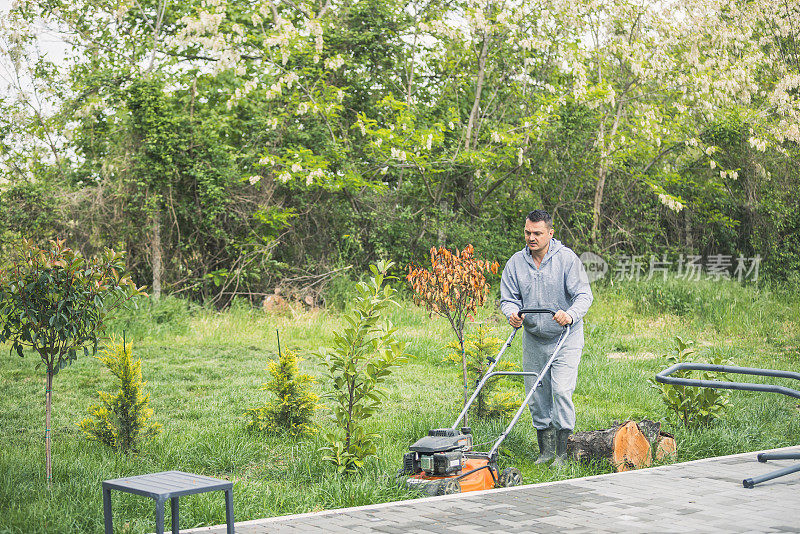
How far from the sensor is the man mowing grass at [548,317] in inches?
282

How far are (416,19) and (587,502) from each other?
16.8 meters

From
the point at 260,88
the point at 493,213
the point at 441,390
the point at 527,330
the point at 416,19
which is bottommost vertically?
the point at 441,390

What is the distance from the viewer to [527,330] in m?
7.48

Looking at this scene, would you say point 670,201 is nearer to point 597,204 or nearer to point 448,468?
point 597,204

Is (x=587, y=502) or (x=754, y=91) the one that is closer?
(x=587, y=502)

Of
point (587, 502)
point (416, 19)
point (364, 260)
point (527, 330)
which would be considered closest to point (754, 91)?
point (416, 19)

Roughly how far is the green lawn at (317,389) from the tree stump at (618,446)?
0.16 m

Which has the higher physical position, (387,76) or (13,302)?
(387,76)

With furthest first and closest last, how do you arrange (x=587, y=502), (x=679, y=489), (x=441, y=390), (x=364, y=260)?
(x=364, y=260) < (x=441, y=390) < (x=679, y=489) < (x=587, y=502)

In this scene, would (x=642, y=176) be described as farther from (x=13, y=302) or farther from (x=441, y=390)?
(x=13, y=302)

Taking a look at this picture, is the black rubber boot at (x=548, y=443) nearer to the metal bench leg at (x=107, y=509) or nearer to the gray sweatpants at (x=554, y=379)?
the gray sweatpants at (x=554, y=379)

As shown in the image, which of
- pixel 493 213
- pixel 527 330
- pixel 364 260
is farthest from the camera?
pixel 493 213

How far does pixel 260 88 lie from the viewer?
63.3 feet

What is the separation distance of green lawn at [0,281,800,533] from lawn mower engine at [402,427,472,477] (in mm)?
254
